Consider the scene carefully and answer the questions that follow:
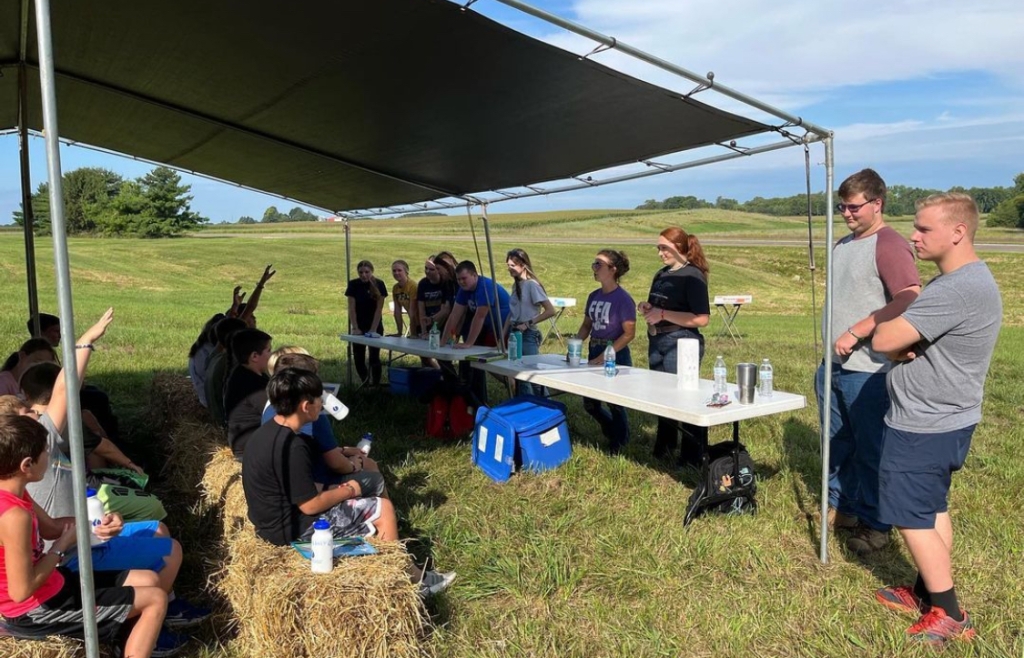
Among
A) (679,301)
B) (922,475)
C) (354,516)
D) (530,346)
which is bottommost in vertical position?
(354,516)

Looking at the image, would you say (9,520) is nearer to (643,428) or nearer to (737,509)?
(737,509)

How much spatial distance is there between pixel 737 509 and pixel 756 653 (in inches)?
55.0

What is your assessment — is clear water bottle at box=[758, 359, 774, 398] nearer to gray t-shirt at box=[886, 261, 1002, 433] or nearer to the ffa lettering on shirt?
gray t-shirt at box=[886, 261, 1002, 433]

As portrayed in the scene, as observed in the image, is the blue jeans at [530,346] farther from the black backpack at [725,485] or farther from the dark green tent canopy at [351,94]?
the black backpack at [725,485]

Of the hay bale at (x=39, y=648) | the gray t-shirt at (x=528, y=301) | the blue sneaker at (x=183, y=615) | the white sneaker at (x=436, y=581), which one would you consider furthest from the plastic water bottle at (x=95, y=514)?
the gray t-shirt at (x=528, y=301)

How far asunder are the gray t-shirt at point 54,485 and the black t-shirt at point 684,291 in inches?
136

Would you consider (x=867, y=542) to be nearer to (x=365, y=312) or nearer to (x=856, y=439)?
(x=856, y=439)

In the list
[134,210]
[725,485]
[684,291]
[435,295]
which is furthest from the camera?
[134,210]

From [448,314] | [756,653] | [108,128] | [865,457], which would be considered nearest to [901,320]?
[865,457]

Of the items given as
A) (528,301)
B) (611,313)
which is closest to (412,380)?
(528,301)

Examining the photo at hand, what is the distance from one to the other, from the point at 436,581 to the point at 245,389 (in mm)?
1589

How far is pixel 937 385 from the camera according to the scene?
8.87 ft

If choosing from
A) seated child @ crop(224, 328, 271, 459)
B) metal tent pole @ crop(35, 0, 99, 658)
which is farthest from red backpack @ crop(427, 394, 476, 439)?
metal tent pole @ crop(35, 0, 99, 658)

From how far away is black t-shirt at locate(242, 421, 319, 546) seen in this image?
9.49 feet
